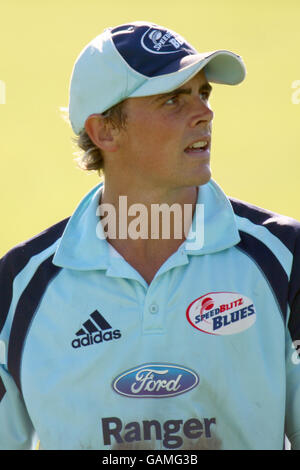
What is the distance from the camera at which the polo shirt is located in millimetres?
2016

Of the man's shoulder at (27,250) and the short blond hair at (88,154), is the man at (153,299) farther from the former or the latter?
the short blond hair at (88,154)

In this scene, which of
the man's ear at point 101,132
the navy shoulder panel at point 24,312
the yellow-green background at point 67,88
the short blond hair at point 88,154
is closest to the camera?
the navy shoulder panel at point 24,312

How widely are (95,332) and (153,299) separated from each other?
6.8 inches

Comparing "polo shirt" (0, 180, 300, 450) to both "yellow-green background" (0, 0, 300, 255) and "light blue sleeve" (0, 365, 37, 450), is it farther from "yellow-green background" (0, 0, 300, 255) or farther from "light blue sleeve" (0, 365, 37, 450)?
"yellow-green background" (0, 0, 300, 255)

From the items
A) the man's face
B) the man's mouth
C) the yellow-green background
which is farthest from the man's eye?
the yellow-green background

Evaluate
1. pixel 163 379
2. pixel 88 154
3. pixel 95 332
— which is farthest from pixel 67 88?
pixel 163 379

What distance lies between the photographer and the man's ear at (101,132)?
2.24 m

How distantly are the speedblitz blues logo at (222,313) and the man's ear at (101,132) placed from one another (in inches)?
20.2

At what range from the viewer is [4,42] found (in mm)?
5949

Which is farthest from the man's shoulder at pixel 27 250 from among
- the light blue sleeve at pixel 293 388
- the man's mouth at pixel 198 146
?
the light blue sleeve at pixel 293 388

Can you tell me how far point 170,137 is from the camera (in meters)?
2.12

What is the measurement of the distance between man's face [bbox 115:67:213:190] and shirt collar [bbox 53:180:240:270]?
112 millimetres
